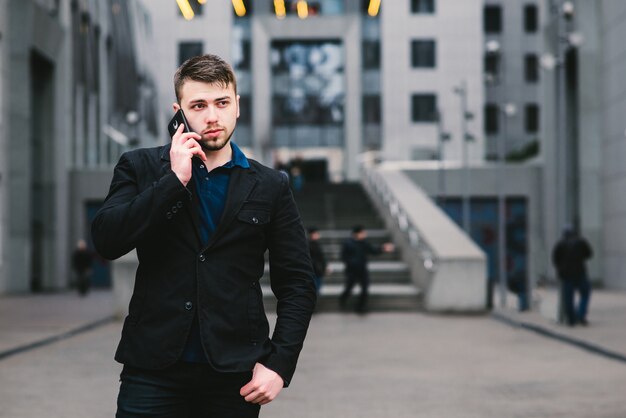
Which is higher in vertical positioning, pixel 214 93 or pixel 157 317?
pixel 214 93

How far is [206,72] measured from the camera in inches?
123

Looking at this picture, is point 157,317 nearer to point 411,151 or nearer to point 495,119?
point 411,151

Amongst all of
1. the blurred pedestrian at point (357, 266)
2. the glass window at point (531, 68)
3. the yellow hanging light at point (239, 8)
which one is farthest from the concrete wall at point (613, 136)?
the glass window at point (531, 68)

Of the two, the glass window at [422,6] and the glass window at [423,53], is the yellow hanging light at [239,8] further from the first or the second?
the glass window at [423,53]

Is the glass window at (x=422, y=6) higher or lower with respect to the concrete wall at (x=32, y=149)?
higher

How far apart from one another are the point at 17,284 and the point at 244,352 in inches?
1227

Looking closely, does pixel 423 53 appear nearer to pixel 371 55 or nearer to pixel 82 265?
pixel 371 55

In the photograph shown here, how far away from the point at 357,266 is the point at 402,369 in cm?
994

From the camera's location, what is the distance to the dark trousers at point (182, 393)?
3094 millimetres

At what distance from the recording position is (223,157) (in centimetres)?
324

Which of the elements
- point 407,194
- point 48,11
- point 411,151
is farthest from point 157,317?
point 411,151

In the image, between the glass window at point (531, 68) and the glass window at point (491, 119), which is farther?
the glass window at point (531, 68)

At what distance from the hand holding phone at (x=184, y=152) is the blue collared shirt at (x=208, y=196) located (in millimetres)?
97

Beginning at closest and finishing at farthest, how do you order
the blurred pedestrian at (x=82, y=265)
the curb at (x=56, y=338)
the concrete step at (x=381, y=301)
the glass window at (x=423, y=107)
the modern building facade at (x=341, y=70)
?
the curb at (x=56, y=338) < the concrete step at (x=381, y=301) < the blurred pedestrian at (x=82, y=265) < the glass window at (x=423, y=107) < the modern building facade at (x=341, y=70)
